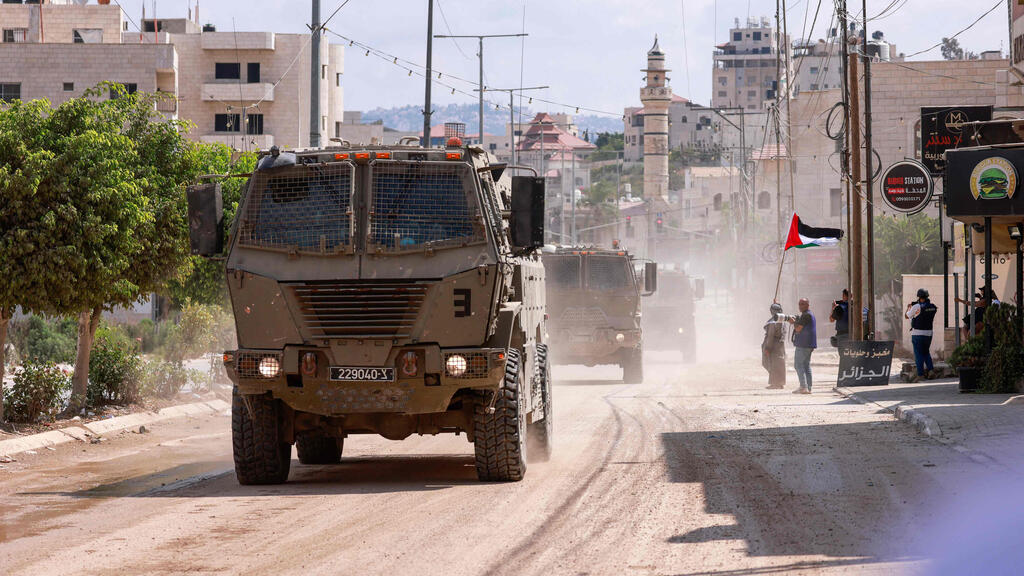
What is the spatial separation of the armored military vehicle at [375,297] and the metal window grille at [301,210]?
12 millimetres

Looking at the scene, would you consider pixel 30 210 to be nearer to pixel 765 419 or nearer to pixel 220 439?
pixel 220 439

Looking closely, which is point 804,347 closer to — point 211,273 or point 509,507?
point 211,273

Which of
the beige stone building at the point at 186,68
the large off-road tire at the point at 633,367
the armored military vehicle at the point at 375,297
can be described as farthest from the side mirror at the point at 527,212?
the beige stone building at the point at 186,68

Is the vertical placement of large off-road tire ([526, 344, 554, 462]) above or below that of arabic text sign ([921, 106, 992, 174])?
below

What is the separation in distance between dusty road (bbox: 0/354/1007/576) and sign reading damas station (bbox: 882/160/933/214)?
11.4m

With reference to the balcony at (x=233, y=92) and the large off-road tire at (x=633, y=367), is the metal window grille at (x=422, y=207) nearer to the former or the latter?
the large off-road tire at (x=633, y=367)

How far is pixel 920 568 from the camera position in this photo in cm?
684

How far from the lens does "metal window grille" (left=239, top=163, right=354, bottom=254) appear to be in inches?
415

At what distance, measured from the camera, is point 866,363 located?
23.3 metres

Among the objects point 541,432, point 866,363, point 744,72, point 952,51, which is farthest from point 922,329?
point 744,72

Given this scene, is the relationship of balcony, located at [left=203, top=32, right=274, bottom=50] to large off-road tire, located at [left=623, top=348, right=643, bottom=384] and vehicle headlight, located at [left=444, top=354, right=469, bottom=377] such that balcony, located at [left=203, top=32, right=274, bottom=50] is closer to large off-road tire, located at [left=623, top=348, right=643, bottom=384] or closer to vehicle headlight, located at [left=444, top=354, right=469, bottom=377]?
large off-road tire, located at [left=623, top=348, right=643, bottom=384]

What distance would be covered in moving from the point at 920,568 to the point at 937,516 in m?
1.80

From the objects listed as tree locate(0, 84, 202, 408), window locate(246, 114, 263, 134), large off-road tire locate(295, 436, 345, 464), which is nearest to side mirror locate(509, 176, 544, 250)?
large off-road tire locate(295, 436, 345, 464)

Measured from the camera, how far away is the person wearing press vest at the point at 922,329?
2350 centimetres
